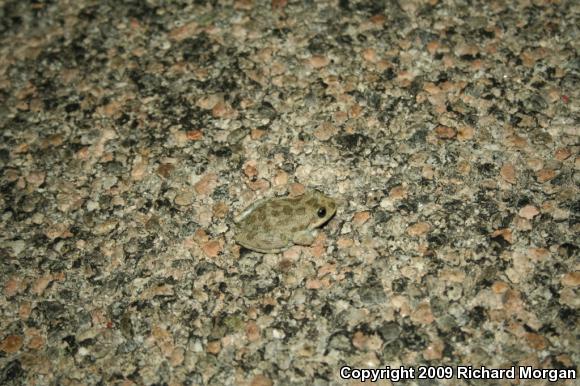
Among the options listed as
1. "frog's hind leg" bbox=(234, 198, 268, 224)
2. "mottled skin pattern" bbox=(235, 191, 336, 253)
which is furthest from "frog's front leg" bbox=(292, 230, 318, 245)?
"frog's hind leg" bbox=(234, 198, 268, 224)

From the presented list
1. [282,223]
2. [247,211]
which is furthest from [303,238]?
[247,211]

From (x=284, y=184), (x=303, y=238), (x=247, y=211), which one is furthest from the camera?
(x=284, y=184)

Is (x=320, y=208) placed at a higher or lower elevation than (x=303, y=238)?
higher

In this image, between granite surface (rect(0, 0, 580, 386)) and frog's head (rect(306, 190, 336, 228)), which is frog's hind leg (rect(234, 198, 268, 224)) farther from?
frog's head (rect(306, 190, 336, 228))

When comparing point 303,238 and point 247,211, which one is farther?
point 247,211

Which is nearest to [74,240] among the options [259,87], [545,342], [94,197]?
[94,197]

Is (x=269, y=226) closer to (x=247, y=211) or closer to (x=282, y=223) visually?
(x=282, y=223)

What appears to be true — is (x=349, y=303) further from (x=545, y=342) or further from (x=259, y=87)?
(x=259, y=87)
